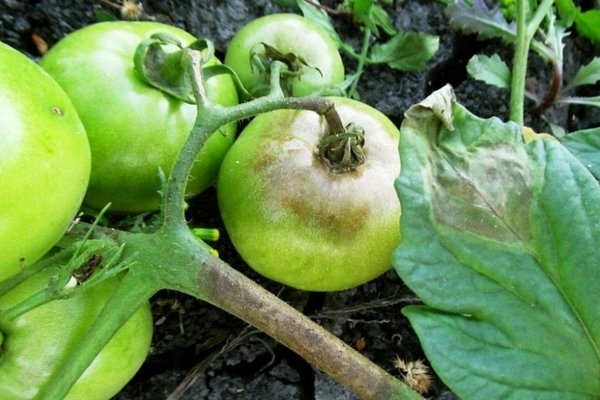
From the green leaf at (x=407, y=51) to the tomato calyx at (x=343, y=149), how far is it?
1.15ft

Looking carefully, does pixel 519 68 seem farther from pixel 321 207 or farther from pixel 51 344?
pixel 51 344

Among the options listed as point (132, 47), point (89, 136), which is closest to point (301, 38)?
point (132, 47)

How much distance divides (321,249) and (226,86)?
0.95 ft

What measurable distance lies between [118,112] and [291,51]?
0.32 meters

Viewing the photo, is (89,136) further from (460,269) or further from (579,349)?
(579,349)

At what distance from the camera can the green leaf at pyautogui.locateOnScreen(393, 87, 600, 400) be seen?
32.9 inches

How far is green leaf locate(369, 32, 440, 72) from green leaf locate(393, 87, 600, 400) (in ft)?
1.45

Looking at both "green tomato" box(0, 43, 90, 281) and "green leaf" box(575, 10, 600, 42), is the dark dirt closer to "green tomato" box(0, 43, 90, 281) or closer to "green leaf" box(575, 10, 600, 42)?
"green tomato" box(0, 43, 90, 281)

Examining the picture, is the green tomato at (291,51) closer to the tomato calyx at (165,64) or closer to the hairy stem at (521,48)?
Result: the tomato calyx at (165,64)

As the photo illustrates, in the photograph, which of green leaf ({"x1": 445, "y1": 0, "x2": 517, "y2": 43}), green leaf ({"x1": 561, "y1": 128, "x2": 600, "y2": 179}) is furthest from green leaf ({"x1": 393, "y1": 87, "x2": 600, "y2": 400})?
green leaf ({"x1": 445, "y1": 0, "x2": 517, "y2": 43})

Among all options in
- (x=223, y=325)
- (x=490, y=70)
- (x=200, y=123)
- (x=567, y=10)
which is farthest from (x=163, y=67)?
(x=567, y=10)

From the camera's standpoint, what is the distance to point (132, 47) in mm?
984

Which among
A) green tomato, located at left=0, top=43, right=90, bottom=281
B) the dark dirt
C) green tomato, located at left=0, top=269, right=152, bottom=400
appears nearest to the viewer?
green tomato, located at left=0, top=43, right=90, bottom=281

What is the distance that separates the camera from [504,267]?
2.79ft
